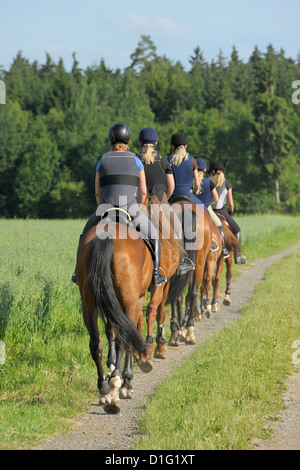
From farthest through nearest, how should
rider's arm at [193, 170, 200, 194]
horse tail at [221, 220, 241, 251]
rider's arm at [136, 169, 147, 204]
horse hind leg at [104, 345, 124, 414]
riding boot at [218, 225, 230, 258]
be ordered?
1. horse tail at [221, 220, 241, 251]
2. riding boot at [218, 225, 230, 258]
3. rider's arm at [193, 170, 200, 194]
4. rider's arm at [136, 169, 147, 204]
5. horse hind leg at [104, 345, 124, 414]

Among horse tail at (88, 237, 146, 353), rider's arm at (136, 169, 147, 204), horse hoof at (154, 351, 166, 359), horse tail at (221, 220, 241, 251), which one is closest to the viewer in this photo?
horse tail at (88, 237, 146, 353)

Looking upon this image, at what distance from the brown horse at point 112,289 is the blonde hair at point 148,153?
6.63 ft

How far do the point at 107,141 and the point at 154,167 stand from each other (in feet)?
236

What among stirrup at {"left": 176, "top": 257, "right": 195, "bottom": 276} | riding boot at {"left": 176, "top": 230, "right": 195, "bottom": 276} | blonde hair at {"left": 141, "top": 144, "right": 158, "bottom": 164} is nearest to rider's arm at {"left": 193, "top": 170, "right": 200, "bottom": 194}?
riding boot at {"left": 176, "top": 230, "right": 195, "bottom": 276}

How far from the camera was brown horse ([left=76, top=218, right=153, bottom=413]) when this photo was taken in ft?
19.7

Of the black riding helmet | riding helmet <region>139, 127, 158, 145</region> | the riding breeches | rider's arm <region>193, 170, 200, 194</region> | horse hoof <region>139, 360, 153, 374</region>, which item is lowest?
horse hoof <region>139, 360, 153, 374</region>

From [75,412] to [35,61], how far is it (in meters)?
146

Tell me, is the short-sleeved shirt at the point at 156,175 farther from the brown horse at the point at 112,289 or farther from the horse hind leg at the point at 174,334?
the horse hind leg at the point at 174,334

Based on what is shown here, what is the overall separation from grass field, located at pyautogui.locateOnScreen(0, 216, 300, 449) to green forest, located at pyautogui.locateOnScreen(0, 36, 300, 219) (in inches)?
2427

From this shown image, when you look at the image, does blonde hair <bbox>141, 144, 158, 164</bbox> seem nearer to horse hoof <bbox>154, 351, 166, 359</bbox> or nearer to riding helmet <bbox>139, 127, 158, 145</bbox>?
riding helmet <bbox>139, 127, 158, 145</bbox>

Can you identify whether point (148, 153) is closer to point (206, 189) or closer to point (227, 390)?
point (227, 390)

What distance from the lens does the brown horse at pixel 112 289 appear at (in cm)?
600
